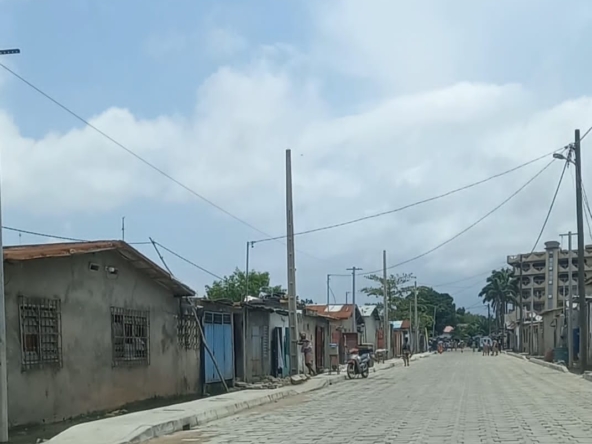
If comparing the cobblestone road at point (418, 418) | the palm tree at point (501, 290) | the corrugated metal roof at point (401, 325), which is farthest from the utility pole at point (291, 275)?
the palm tree at point (501, 290)

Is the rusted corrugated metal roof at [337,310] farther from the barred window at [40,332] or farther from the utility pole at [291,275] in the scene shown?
the barred window at [40,332]

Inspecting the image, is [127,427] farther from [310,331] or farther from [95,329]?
[310,331]

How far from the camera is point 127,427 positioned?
52.4ft

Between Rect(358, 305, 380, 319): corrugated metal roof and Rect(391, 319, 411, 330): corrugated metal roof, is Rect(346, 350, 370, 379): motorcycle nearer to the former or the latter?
Rect(358, 305, 380, 319): corrugated metal roof

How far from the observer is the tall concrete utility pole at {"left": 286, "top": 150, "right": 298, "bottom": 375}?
3272 centimetres

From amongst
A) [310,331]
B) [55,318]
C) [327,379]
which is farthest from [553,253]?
[55,318]

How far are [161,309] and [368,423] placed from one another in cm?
848

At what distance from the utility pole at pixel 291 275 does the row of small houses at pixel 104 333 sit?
180 cm

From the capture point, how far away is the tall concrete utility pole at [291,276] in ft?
107

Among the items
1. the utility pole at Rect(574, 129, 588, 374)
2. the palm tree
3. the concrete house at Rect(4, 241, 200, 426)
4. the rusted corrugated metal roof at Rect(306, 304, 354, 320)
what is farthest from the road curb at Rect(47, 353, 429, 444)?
the palm tree

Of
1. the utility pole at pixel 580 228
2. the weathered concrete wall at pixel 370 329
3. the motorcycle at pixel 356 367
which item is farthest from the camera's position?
the weathered concrete wall at pixel 370 329

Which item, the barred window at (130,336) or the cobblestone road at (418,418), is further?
the barred window at (130,336)

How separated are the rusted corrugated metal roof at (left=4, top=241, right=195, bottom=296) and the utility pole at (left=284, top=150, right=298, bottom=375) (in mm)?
8221

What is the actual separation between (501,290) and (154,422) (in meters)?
120
